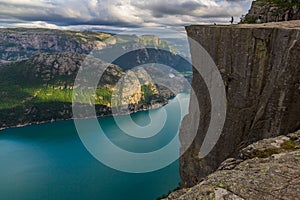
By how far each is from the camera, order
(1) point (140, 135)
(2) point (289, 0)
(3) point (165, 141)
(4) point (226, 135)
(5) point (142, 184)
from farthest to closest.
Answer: (1) point (140, 135) < (3) point (165, 141) < (5) point (142, 184) < (2) point (289, 0) < (4) point (226, 135)

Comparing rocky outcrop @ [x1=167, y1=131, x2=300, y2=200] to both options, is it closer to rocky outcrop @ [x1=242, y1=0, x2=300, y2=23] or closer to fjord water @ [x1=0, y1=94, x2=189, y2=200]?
rocky outcrop @ [x1=242, y1=0, x2=300, y2=23]

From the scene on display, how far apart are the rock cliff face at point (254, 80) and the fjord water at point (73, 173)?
49861 millimetres

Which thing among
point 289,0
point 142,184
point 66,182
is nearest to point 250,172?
point 289,0

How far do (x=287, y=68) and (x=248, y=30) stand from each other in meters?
4.73

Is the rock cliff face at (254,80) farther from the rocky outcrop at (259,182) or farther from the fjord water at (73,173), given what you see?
the fjord water at (73,173)

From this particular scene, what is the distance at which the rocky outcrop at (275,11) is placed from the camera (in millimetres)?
31531

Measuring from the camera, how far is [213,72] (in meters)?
27.9

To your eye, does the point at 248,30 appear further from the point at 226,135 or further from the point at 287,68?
the point at 226,135

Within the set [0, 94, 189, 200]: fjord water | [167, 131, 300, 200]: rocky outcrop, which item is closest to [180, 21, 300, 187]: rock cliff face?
[167, 131, 300, 200]: rocky outcrop

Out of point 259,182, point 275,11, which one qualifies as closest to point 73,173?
point 275,11

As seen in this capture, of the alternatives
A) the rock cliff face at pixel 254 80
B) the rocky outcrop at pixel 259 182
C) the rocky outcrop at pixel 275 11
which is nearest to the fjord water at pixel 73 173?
the rock cliff face at pixel 254 80

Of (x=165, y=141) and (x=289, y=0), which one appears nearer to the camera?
(x=289, y=0)

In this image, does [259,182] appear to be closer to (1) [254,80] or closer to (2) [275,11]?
(1) [254,80]

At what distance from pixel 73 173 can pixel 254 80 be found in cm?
8229
